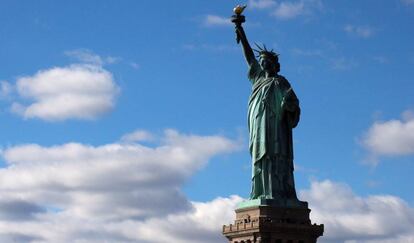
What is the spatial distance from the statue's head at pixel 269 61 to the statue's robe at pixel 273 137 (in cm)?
72

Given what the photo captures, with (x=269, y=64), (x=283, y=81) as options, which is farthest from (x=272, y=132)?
(x=269, y=64)

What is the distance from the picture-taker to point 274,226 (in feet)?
210

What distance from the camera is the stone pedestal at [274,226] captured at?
6400 centimetres

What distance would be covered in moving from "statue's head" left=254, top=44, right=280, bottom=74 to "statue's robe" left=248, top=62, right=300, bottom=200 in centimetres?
72

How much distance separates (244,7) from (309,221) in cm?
1555

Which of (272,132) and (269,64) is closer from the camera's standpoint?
(272,132)

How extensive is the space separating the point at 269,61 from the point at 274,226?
11.7 metres

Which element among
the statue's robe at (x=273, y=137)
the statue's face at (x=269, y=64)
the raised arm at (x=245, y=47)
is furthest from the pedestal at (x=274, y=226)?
the raised arm at (x=245, y=47)

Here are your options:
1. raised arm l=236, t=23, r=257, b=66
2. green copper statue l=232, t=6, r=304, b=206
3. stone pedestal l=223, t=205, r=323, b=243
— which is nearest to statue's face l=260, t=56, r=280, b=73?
green copper statue l=232, t=6, r=304, b=206

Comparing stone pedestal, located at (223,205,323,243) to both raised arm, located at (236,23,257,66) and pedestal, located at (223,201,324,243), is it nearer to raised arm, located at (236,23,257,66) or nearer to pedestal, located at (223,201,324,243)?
pedestal, located at (223,201,324,243)

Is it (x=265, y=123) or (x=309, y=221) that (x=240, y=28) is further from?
(x=309, y=221)

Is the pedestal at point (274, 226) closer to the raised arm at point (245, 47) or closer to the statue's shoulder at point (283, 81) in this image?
the statue's shoulder at point (283, 81)

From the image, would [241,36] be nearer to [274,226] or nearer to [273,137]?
[273,137]

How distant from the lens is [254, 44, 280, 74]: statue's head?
226 feet
